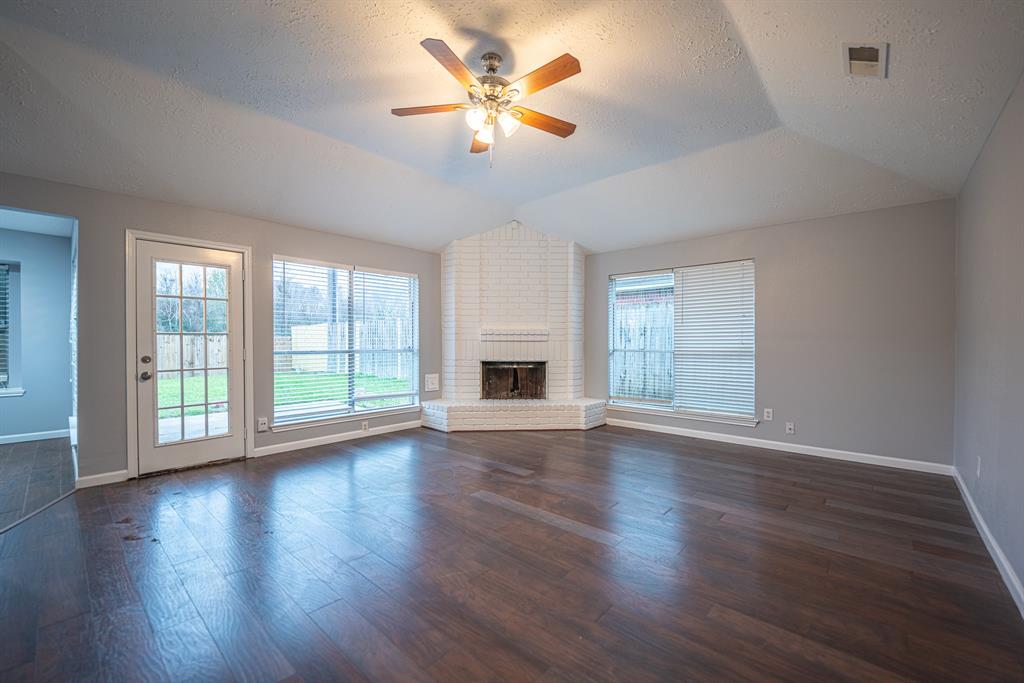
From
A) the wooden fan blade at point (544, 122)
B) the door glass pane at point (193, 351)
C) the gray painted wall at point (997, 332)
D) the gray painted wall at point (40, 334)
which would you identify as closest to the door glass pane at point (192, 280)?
the door glass pane at point (193, 351)

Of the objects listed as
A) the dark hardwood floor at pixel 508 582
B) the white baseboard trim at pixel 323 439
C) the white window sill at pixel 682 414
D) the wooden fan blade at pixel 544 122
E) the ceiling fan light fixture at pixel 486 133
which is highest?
the wooden fan blade at pixel 544 122

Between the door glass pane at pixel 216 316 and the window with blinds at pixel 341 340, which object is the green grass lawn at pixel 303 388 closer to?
the window with blinds at pixel 341 340

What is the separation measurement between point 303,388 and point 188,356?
3.67 feet

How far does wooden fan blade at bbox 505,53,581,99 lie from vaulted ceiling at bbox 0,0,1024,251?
1.00ft

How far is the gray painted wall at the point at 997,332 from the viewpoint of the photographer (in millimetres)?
2029

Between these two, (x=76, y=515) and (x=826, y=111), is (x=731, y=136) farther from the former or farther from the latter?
(x=76, y=515)

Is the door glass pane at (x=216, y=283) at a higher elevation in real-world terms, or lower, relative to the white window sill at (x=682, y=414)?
higher

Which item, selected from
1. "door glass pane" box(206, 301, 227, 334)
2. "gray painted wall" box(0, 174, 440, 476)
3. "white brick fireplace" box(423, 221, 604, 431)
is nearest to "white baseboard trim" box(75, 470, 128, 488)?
"gray painted wall" box(0, 174, 440, 476)

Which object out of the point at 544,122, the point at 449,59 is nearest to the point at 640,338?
the point at 544,122

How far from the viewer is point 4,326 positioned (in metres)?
4.79

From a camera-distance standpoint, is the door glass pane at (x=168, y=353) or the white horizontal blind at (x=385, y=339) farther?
the white horizontal blind at (x=385, y=339)

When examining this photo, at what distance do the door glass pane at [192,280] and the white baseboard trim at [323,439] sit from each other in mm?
1594

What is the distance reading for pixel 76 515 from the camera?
9.30 feet

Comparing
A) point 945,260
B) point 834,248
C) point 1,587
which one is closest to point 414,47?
point 1,587
